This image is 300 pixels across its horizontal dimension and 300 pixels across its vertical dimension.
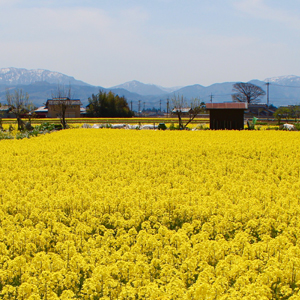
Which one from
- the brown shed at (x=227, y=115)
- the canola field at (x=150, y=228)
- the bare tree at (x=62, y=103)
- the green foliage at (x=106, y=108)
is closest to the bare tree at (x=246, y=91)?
the green foliage at (x=106, y=108)

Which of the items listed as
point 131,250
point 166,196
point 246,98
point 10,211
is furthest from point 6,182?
point 246,98

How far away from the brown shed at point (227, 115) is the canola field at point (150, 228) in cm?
2367

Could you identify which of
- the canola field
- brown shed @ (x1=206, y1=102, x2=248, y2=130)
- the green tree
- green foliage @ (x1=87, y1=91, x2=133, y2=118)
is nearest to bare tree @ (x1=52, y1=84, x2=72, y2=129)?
brown shed @ (x1=206, y1=102, x2=248, y2=130)

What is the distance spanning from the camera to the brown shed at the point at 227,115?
41.0 metres

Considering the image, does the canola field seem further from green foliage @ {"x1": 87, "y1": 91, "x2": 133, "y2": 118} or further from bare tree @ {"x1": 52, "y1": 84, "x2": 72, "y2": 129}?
green foliage @ {"x1": 87, "y1": 91, "x2": 133, "y2": 118}

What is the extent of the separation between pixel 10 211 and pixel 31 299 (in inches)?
213

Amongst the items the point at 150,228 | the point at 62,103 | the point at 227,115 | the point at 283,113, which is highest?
the point at 62,103

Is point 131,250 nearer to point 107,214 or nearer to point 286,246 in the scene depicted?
point 107,214

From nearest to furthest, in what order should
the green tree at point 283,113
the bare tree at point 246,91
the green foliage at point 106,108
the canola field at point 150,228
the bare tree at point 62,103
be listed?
the canola field at point 150,228 → the bare tree at point 62,103 → the green tree at point 283,113 → the green foliage at point 106,108 → the bare tree at point 246,91

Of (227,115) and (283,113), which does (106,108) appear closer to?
(283,113)

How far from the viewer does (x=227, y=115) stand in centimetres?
4122

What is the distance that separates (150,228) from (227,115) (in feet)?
112

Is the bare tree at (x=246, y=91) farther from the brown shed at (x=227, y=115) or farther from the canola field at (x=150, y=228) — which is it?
the canola field at (x=150, y=228)

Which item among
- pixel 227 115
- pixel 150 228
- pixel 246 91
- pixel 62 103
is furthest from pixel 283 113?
pixel 150 228
